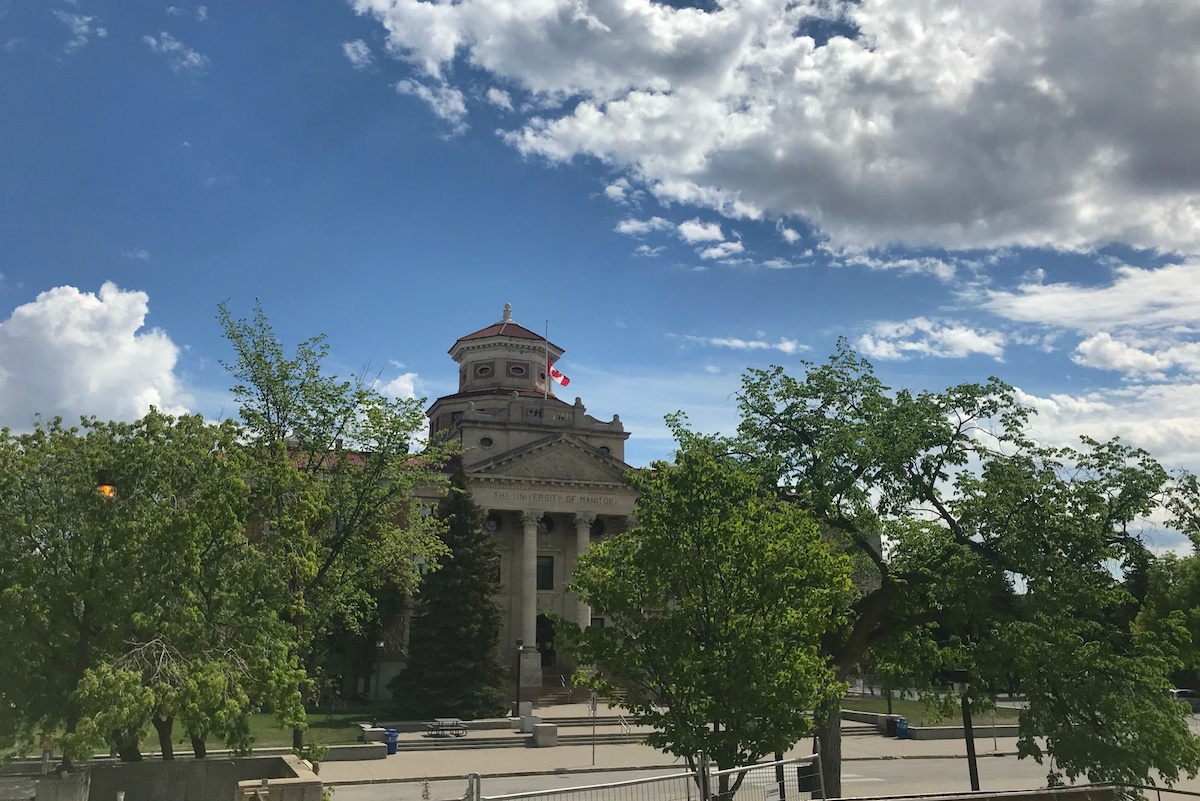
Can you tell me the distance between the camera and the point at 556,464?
5569 centimetres

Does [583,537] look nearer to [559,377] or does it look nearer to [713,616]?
[559,377]

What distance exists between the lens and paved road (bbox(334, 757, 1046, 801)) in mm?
24266

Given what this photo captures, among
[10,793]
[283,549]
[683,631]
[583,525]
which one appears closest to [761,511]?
[683,631]

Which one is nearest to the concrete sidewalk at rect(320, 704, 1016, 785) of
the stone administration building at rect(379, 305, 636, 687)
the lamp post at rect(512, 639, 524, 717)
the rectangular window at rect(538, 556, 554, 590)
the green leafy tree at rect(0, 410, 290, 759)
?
the lamp post at rect(512, 639, 524, 717)

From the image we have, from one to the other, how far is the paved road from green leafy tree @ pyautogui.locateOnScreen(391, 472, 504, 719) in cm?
1464

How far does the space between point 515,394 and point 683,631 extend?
46.3m

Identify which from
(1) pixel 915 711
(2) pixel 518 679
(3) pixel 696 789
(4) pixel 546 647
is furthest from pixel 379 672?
(3) pixel 696 789

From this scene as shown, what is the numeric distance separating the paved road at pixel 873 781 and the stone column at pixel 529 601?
71.8 feet

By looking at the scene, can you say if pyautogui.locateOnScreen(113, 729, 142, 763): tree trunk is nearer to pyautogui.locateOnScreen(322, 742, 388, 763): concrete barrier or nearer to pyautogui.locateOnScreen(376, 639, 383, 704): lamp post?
pyautogui.locateOnScreen(322, 742, 388, 763): concrete barrier

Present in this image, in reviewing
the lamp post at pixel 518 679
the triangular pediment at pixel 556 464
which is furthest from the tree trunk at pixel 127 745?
the triangular pediment at pixel 556 464

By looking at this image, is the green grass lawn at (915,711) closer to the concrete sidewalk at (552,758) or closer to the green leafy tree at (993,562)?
the concrete sidewalk at (552,758)

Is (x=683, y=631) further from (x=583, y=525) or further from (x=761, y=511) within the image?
(x=583, y=525)

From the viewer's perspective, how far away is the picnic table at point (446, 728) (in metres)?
36.7

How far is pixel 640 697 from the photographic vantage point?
53.2 ft
